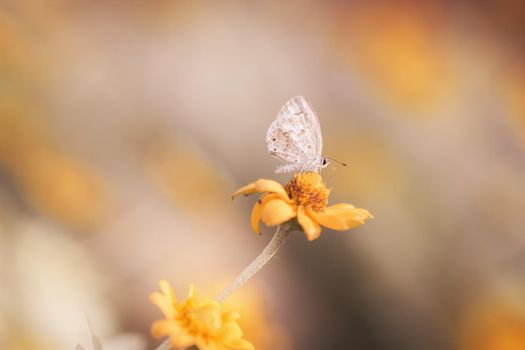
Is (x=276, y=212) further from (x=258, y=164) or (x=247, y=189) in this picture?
(x=258, y=164)

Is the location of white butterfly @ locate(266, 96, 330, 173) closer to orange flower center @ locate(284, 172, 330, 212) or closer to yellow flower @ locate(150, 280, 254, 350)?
orange flower center @ locate(284, 172, 330, 212)

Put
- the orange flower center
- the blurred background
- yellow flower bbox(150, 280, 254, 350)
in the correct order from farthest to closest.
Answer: the blurred background < the orange flower center < yellow flower bbox(150, 280, 254, 350)

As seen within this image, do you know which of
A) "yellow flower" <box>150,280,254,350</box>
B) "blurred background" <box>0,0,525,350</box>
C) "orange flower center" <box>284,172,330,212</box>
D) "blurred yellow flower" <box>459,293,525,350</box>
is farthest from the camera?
"blurred yellow flower" <box>459,293,525,350</box>

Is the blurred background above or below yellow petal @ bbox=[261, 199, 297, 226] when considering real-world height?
above

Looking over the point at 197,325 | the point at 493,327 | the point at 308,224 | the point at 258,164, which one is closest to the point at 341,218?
the point at 308,224

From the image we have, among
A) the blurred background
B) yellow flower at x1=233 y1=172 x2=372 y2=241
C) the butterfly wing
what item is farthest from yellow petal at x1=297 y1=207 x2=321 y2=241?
the blurred background

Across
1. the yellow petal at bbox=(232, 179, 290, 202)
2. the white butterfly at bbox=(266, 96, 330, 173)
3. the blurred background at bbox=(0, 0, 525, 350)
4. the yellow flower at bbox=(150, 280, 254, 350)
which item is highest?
the blurred background at bbox=(0, 0, 525, 350)

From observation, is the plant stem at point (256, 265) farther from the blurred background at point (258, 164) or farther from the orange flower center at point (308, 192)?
the blurred background at point (258, 164)

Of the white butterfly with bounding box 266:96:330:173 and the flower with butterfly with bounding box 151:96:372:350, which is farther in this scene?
the white butterfly with bounding box 266:96:330:173
